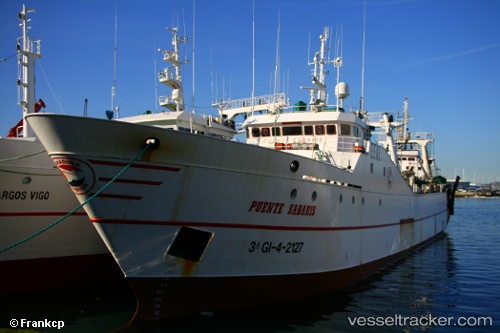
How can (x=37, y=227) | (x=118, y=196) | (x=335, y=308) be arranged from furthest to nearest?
(x=37, y=227) < (x=335, y=308) < (x=118, y=196)

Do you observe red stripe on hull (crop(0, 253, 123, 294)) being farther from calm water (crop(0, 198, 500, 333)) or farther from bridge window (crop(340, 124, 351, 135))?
bridge window (crop(340, 124, 351, 135))

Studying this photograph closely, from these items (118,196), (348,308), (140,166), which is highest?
(140,166)

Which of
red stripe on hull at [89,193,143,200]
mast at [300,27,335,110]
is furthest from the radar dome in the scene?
red stripe on hull at [89,193,143,200]

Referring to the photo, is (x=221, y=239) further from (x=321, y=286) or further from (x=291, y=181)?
(x=321, y=286)

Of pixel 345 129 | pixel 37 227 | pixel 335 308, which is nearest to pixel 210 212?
pixel 335 308

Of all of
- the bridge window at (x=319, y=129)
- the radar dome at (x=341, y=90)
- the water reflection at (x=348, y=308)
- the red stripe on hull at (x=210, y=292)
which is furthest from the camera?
the radar dome at (x=341, y=90)

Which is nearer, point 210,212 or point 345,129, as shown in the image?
point 210,212

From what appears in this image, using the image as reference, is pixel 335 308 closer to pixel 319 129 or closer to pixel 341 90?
pixel 319 129

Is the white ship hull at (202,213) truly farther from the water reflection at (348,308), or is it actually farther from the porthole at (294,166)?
the water reflection at (348,308)

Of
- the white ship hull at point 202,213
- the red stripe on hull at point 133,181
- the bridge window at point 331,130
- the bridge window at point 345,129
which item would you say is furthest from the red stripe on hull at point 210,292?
the bridge window at point 345,129

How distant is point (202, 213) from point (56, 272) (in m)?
5.86

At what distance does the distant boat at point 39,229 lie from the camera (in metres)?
10.8

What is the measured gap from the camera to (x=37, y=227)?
11195 mm

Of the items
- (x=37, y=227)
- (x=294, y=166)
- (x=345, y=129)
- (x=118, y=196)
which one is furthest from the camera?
(x=345, y=129)
